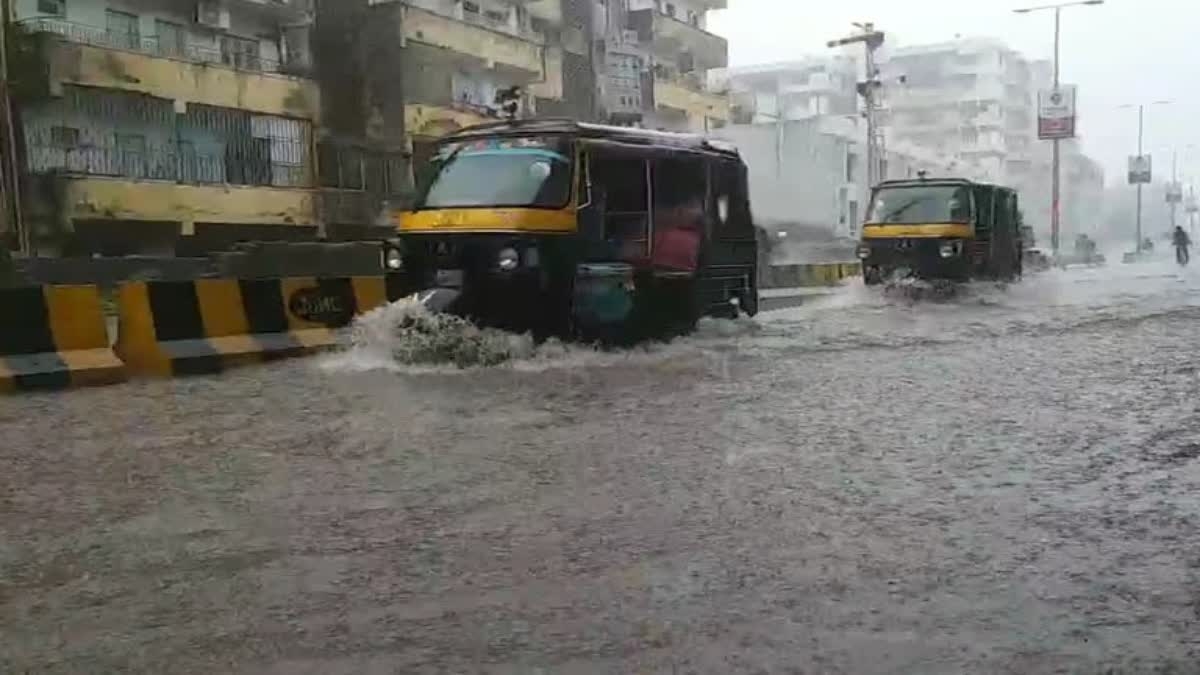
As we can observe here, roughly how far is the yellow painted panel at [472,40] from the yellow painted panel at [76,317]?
23.0 meters

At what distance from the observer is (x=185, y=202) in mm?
25922

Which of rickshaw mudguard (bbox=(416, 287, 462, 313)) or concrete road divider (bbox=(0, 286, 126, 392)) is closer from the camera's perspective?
concrete road divider (bbox=(0, 286, 126, 392))

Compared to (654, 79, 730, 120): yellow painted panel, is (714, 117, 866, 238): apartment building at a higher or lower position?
lower

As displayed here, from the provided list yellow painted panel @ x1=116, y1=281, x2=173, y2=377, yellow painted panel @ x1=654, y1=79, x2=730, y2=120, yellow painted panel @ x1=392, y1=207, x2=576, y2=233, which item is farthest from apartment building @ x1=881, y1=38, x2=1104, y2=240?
yellow painted panel @ x1=116, y1=281, x2=173, y2=377

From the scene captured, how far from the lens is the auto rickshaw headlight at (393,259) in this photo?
38.4ft

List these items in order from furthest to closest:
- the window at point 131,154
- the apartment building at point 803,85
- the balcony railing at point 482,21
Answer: the apartment building at point 803,85 < the balcony railing at point 482,21 < the window at point 131,154

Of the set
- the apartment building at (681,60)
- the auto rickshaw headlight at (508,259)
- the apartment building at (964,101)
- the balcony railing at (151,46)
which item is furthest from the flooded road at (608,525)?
the apartment building at (964,101)

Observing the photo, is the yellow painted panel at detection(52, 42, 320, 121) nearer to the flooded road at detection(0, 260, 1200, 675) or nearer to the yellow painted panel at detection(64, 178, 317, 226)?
the yellow painted panel at detection(64, 178, 317, 226)

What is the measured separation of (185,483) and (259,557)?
1624mm

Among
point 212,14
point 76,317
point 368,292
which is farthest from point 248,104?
point 76,317

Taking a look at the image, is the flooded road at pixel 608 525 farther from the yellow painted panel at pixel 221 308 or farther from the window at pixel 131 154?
the window at pixel 131 154

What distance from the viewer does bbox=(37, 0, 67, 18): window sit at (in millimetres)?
→ 25062

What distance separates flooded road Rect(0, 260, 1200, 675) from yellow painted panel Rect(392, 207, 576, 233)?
5.21 ft

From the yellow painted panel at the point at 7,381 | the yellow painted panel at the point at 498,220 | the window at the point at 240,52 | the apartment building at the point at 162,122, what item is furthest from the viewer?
the window at the point at 240,52
